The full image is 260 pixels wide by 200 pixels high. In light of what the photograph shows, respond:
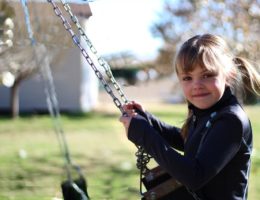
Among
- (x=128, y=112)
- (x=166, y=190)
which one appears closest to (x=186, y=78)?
(x=128, y=112)

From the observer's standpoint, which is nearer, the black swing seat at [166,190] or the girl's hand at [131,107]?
the black swing seat at [166,190]

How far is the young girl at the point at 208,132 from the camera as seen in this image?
74.2 inches

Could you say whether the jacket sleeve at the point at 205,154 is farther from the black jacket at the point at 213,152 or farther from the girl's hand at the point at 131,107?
the girl's hand at the point at 131,107

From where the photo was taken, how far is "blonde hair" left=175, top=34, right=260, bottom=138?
2.03m

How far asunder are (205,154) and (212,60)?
40cm

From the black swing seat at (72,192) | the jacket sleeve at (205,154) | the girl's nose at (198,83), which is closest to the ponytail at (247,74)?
the girl's nose at (198,83)

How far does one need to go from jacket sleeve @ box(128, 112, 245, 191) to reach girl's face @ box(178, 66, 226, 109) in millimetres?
152

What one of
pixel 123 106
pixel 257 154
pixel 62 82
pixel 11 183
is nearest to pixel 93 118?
pixel 62 82

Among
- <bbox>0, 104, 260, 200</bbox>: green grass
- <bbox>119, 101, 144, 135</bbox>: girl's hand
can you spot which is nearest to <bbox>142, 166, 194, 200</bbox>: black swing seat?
<bbox>119, 101, 144, 135</bbox>: girl's hand

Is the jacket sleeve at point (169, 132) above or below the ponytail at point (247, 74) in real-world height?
below

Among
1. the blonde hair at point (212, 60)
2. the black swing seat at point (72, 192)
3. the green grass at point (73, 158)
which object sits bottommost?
the green grass at point (73, 158)

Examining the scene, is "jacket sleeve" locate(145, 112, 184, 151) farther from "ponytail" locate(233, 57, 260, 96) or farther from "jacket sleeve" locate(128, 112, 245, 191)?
"jacket sleeve" locate(128, 112, 245, 191)

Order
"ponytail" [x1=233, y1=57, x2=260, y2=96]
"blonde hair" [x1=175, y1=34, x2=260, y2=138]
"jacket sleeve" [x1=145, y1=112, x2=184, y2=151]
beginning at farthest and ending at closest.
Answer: "jacket sleeve" [x1=145, y1=112, x2=184, y2=151] → "ponytail" [x1=233, y1=57, x2=260, y2=96] → "blonde hair" [x1=175, y1=34, x2=260, y2=138]

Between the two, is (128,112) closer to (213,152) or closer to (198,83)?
(198,83)
